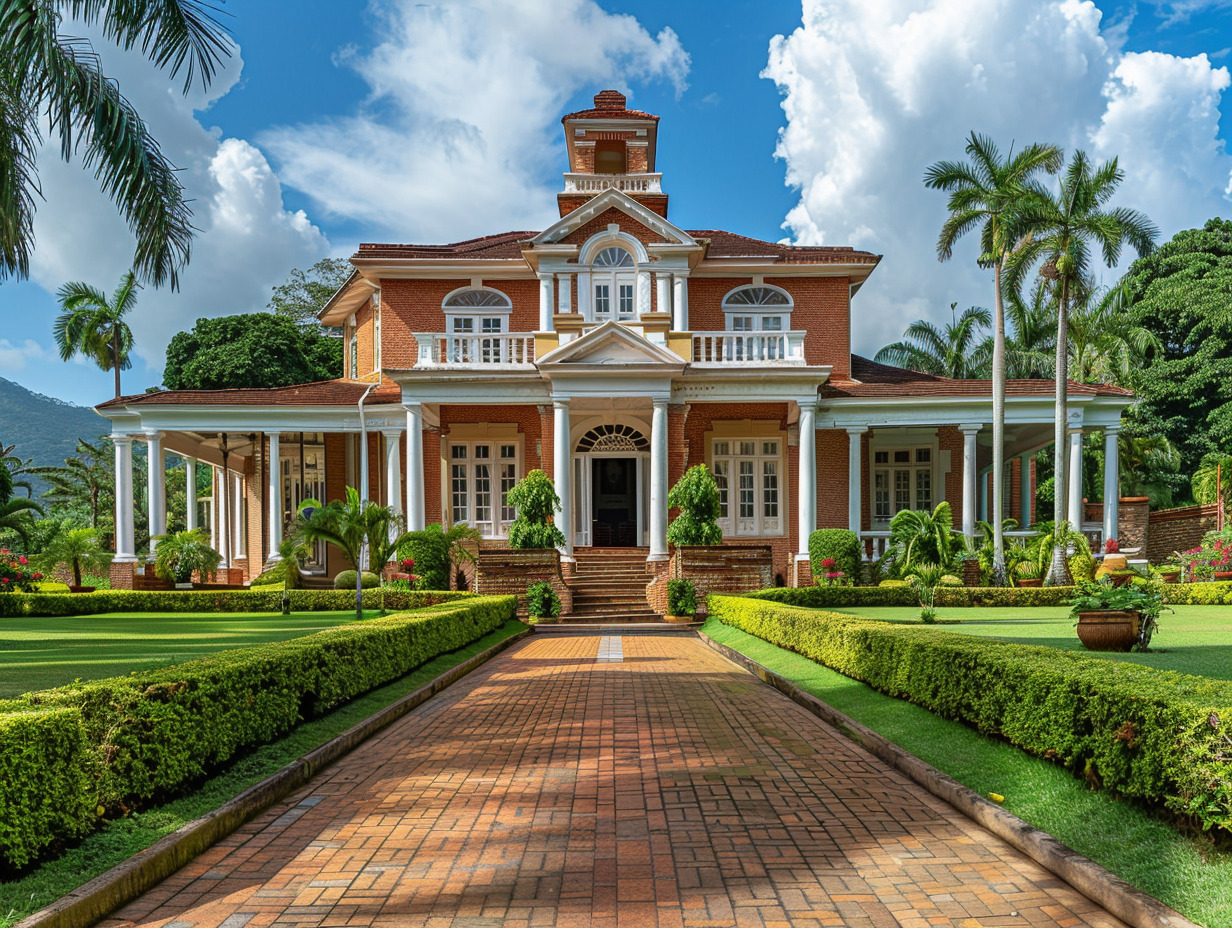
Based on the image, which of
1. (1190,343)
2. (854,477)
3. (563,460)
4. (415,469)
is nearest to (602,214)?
(563,460)

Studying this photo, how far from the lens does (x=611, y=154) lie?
3067 cm

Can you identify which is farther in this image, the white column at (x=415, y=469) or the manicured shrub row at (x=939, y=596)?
the white column at (x=415, y=469)

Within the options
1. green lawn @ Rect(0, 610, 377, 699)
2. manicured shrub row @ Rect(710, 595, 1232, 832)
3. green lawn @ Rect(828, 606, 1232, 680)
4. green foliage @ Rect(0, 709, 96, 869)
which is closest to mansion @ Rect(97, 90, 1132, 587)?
green lawn @ Rect(0, 610, 377, 699)

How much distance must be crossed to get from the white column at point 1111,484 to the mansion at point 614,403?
65mm

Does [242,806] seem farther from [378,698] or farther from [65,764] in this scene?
[378,698]

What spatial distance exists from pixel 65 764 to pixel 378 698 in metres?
5.54

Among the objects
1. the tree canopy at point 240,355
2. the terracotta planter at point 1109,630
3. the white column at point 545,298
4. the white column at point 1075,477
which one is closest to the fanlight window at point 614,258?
the white column at point 545,298

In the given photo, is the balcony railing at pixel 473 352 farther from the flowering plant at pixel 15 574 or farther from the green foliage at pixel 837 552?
the flowering plant at pixel 15 574

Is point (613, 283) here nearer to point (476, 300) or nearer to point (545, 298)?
point (545, 298)

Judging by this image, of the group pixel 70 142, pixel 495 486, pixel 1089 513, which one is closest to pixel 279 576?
pixel 495 486

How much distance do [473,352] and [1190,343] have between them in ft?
107

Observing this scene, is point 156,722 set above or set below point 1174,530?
above

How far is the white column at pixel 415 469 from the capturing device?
24.4 m

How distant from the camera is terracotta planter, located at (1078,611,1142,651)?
35.9ft
